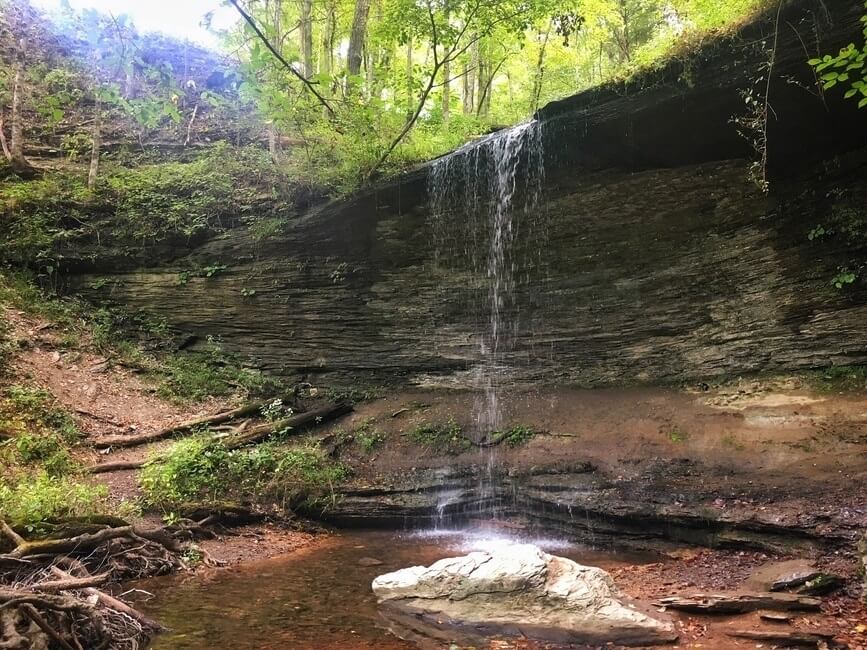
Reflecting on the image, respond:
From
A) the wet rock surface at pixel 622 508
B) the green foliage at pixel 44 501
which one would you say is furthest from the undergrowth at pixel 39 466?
the wet rock surface at pixel 622 508

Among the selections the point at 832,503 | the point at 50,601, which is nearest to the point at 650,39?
the point at 832,503

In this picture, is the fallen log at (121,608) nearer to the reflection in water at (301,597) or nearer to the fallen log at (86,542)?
the reflection in water at (301,597)

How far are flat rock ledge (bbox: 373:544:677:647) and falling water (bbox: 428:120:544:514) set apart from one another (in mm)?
5485

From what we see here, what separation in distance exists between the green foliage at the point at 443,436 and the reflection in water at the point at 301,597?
7.65 feet

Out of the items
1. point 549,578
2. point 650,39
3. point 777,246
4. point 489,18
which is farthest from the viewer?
point 650,39

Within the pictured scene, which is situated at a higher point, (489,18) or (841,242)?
(489,18)

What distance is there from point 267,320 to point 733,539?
10691mm

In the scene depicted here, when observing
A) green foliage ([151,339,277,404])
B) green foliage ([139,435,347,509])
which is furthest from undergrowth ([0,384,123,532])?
green foliage ([151,339,277,404])

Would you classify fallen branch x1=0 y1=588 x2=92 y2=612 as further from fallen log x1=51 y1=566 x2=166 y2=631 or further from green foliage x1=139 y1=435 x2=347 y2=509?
green foliage x1=139 y1=435 x2=347 y2=509

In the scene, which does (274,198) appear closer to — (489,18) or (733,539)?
(489,18)

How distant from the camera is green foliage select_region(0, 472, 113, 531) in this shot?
570 cm

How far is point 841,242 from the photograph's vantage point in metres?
8.70

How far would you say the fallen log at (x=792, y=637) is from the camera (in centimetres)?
418

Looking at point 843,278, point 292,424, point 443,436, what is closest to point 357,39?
point 292,424
